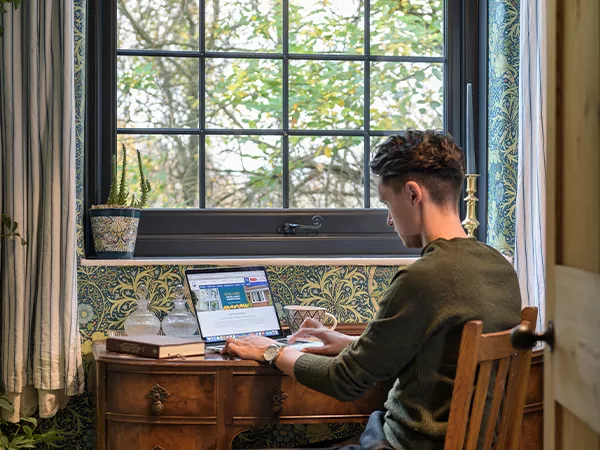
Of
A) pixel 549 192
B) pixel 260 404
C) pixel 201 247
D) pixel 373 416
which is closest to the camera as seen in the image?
Answer: pixel 549 192

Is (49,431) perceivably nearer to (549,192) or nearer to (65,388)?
(65,388)

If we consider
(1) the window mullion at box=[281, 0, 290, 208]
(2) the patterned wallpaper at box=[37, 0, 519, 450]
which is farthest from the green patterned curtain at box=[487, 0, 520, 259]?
(1) the window mullion at box=[281, 0, 290, 208]

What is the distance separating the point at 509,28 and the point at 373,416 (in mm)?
1592

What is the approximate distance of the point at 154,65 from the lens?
321 cm

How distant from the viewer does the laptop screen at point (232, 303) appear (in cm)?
259

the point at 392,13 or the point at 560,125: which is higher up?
the point at 392,13

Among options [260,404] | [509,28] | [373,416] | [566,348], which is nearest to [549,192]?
[566,348]

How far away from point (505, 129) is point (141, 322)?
145cm

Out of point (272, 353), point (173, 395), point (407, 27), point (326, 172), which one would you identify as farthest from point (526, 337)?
point (407, 27)

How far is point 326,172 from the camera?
10.7 feet

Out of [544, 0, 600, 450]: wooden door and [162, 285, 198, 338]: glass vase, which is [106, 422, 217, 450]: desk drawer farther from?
[544, 0, 600, 450]: wooden door

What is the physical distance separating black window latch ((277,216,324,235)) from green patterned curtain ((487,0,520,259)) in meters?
0.64

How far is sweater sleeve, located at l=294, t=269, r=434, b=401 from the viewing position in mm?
1837

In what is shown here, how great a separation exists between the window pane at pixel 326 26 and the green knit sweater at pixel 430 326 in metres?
1.54
